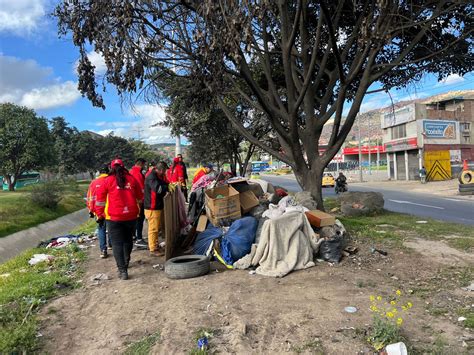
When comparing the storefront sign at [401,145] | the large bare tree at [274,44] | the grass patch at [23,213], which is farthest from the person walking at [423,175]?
the grass patch at [23,213]

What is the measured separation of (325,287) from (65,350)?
3.15 meters

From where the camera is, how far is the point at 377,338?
382 centimetres

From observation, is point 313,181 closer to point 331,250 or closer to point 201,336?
point 331,250

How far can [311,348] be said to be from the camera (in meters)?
3.82

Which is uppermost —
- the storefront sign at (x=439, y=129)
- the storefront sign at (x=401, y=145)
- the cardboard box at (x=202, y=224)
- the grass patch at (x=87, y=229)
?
the storefront sign at (x=439, y=129)

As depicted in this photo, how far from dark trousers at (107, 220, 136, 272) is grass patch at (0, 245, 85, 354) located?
748mm

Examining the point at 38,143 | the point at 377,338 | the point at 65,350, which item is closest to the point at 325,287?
the point at 377,338

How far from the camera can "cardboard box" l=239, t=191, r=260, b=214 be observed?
8469mm

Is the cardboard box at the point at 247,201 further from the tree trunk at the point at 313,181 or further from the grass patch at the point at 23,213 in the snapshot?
the grass patch at the point at 23,213

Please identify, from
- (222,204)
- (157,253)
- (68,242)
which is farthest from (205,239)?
(68,242)

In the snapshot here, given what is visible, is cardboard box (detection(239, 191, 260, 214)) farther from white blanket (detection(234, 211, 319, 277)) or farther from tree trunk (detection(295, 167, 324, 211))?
white blanket (detection(234, 211, 319, 277))

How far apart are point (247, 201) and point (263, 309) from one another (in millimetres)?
4060

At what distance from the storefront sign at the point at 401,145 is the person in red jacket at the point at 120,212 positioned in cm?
3673

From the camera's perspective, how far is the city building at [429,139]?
38188 millimetres
